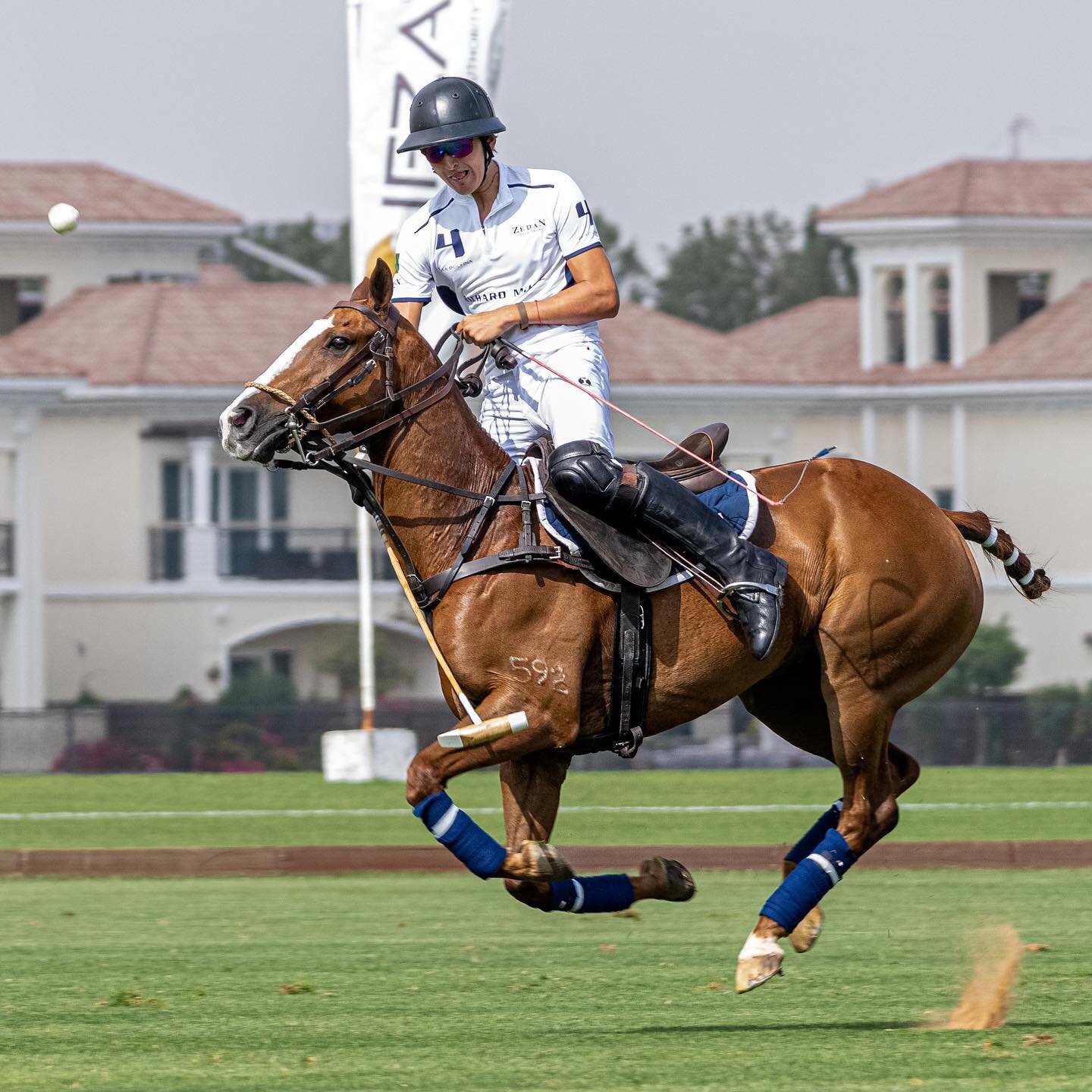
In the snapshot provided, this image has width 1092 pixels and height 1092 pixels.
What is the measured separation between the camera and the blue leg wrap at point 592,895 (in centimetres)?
658

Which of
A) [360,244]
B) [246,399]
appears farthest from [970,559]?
[360,244]

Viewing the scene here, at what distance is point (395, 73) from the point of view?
18.0 meters

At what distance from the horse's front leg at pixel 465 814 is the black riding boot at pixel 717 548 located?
693 millimetres

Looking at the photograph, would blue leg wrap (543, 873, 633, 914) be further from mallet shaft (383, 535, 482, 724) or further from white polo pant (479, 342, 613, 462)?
white polo pant (479, 342, 613, 462)

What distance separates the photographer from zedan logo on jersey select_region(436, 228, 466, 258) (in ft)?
22.5

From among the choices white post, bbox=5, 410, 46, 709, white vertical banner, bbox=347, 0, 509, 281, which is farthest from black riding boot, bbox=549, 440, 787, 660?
white post, bbox=5, 410, 46, 709

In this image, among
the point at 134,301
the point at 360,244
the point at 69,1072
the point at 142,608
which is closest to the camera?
the point at 69,1072

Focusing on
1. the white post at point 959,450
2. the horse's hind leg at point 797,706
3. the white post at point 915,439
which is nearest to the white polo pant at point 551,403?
the horse's hind leg at point 797,706

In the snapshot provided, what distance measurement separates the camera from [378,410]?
654 centimetres

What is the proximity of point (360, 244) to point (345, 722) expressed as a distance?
8.50 metres

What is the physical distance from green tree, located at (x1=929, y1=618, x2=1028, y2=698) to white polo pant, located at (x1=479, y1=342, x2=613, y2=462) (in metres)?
27.3

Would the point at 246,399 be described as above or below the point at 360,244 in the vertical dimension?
below

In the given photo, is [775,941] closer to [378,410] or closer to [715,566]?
[715,566]

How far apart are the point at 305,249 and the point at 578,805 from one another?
2772 inches
